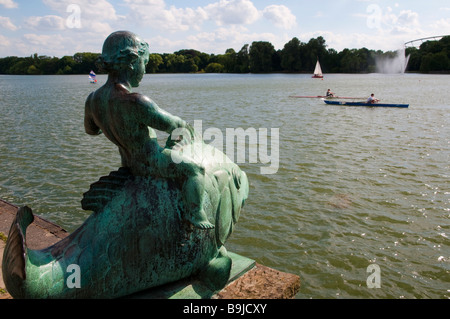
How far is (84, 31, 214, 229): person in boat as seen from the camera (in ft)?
9.66

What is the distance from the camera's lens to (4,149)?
45.2 ft

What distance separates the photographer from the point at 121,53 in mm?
2951

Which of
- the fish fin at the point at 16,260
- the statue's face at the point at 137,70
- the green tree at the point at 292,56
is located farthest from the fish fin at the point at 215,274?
the green tree at the point at 292,56

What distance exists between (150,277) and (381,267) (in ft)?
15.9

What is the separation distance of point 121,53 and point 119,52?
2 cm

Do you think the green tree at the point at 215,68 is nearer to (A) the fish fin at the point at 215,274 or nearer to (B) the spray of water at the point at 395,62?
(B) the spray of water at the point at 395,62

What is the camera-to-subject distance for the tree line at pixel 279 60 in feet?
324

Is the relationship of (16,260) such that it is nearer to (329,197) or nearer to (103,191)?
(103,191)

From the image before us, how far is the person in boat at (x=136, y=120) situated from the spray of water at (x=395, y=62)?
105 m

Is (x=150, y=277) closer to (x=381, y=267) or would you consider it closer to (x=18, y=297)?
(x=18, y=297)

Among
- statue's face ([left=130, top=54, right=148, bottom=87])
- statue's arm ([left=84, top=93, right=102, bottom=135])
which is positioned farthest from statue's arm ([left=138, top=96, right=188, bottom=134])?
statue's arm ([left=84, top=93, right=102, bottom=135])

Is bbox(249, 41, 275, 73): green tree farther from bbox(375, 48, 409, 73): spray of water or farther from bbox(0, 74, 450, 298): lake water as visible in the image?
bbox(0, 74, 450, 298): lake water
